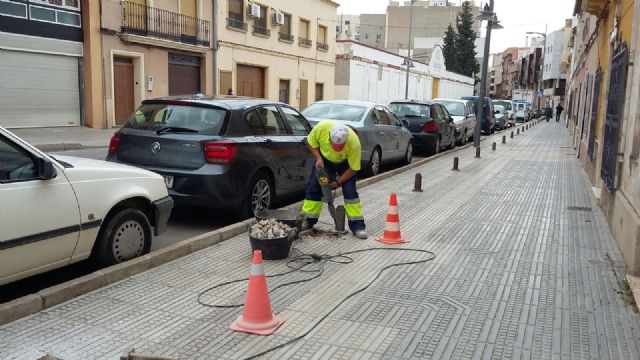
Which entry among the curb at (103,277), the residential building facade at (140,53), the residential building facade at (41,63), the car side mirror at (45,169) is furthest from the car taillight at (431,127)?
the residential building facade at (41,63)

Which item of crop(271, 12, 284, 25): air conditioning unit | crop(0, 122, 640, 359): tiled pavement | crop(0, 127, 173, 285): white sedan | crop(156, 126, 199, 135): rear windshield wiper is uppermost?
crop(271, 12, 284, 25): air conditioning unit

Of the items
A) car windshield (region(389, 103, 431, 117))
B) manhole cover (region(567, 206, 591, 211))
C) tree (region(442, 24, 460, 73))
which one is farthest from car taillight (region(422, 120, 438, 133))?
tree (region(442, 24, 460, 73))

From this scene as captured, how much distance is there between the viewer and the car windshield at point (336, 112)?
37.7 ft

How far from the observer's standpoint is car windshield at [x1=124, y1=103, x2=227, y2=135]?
668 cm

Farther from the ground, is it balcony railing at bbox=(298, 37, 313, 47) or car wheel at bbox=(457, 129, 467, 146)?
balcony railing at bbox=(298, 37, 313, 47)

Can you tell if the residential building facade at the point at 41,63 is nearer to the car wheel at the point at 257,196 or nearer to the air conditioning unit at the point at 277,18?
the air conditioning unit at the point at 277,18

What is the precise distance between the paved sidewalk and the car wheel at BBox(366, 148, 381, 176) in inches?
352

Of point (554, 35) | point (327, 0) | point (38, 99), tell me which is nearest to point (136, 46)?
point (38, 99)

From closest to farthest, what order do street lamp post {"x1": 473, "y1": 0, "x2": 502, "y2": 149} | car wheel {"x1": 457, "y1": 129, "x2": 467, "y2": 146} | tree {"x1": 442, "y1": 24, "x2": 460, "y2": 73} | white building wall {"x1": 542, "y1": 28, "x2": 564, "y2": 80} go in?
street lamp post {"x1": 473, "y1": 0, "x2": 502, "y2": 149} < car wheel {"x1": 457, "y1": 129, "x2": 467, "y2": 146} < tree {"x1": 442, "y1": 24, "x2": 460, "y2": 73} < white building wall {"x1": 542, "y1": 28, "x2": 564, "y2": 80}

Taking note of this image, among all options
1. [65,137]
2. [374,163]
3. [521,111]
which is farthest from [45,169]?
[521,111]

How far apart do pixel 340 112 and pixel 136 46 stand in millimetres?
14518

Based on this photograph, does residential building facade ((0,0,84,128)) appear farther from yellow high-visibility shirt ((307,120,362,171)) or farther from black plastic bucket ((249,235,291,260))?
black plastic bucket ((249,235,291,260))

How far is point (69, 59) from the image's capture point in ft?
68.0

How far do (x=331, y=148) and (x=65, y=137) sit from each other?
566 inches
